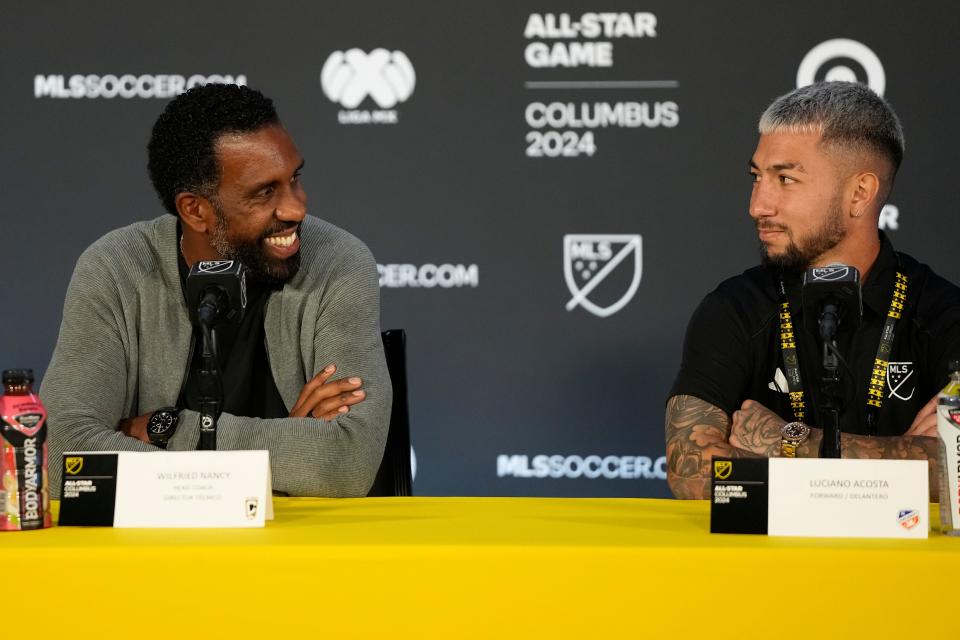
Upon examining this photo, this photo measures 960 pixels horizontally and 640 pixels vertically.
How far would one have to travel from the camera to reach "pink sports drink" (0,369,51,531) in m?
1.56

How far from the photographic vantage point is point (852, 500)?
147cm

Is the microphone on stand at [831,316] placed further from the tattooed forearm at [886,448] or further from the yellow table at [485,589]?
the tattooed forearm at [886,448]

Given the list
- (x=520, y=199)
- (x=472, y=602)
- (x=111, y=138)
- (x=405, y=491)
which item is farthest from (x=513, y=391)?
(x=472, y=602)

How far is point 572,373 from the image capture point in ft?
12.4

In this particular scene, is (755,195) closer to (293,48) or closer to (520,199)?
(520,199)

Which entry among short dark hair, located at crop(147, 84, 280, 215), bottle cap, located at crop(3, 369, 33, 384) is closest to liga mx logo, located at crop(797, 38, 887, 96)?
short dark hair, located at crop(147, 84, 280, 215)

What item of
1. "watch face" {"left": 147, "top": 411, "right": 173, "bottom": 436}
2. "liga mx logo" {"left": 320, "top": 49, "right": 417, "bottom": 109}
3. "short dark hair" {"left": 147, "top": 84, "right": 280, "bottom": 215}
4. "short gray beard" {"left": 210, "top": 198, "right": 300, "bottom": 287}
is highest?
"liga mx logo" {"left": 320, "top": 49, "right": 417, "bottom": 109}

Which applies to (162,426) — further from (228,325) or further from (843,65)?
(843,65)

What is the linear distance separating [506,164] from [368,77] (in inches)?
22.1

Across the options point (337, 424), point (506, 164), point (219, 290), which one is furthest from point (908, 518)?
point (506, 164)

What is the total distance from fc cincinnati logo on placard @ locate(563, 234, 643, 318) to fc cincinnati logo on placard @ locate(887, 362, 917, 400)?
4.51ft

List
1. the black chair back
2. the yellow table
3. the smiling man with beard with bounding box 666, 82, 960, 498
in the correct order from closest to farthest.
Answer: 1. the yellow table
2. the smiling man with beard with bounding box 666, 82, 960, 498
3. the black chair back

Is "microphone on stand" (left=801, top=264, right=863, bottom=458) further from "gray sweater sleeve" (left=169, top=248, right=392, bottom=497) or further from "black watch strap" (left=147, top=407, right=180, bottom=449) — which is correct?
"black watch strap" (left=147, top=407, right=180, bottom=449)

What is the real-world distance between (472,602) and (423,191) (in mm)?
2561
